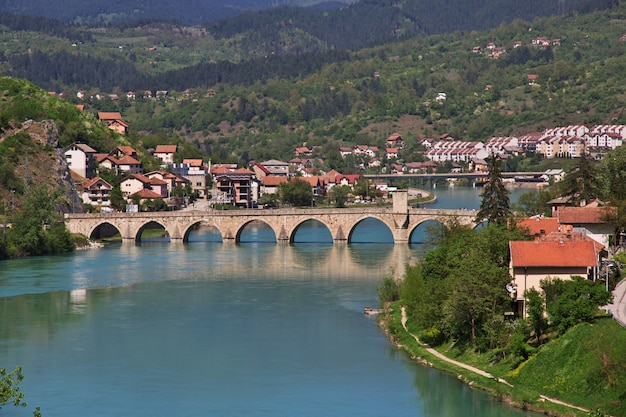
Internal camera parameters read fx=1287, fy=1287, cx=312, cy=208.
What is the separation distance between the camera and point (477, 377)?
38.1 metres

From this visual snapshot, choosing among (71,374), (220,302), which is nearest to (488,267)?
(71,374)

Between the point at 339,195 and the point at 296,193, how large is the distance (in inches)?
214

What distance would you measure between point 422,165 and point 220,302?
112 meters

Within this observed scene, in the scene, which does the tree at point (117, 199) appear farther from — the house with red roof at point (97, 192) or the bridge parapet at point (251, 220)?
the bridge parapet at point (251, 220)

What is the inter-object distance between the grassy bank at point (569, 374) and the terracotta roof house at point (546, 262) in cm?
267

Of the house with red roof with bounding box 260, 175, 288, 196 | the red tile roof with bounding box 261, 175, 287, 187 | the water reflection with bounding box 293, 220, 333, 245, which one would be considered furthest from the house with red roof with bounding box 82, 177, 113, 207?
the red tile roof with bounding box 261, 175, 287, 187

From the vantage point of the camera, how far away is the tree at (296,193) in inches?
4242

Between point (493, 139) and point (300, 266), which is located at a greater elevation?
point (493, 139)

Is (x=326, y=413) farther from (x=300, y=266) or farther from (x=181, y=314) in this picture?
(x=300, y=266)

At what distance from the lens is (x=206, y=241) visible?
85.5 m

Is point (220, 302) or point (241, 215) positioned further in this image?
point (241, 215)

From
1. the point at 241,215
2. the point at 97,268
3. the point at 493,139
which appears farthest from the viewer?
the point at 493,139

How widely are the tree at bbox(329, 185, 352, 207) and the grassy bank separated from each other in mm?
70273

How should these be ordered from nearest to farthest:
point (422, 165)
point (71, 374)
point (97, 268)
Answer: point (71, 374)
point (97, 268)
point (422, 165)
